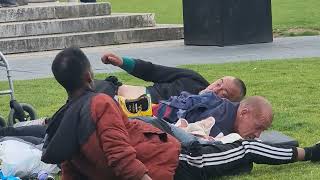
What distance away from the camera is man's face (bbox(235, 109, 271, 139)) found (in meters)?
5.34

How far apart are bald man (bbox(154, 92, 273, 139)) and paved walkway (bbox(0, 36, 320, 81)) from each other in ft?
19.4

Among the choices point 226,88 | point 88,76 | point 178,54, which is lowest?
point 178,54

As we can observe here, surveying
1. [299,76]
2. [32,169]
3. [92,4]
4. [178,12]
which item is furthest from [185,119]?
[178,12]

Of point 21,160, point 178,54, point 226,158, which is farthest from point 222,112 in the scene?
point 178,54

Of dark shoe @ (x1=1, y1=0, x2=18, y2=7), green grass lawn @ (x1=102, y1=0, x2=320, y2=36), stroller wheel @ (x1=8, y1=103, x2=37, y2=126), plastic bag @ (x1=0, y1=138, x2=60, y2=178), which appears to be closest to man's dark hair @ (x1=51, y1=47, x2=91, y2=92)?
plastic bag @ (x1=0, y1=138, x2=60, y2=178)

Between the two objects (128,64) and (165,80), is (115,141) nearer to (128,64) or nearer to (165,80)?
(128,64)

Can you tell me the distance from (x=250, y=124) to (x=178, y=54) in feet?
27.6

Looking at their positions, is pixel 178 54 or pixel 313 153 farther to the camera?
pixel 178 54

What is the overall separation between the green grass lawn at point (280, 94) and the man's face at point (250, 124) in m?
0.23

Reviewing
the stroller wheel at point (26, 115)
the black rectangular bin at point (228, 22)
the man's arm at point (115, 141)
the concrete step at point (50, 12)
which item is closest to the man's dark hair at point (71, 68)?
the man's arm at point (115, 141)

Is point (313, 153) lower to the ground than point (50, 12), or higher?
lower

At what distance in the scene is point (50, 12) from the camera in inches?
647

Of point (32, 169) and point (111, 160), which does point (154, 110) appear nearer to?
point (32, 169)

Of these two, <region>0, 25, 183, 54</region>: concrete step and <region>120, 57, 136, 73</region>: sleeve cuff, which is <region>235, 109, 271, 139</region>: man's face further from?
<region>0, 25, 183, 54</region>: concrete step
